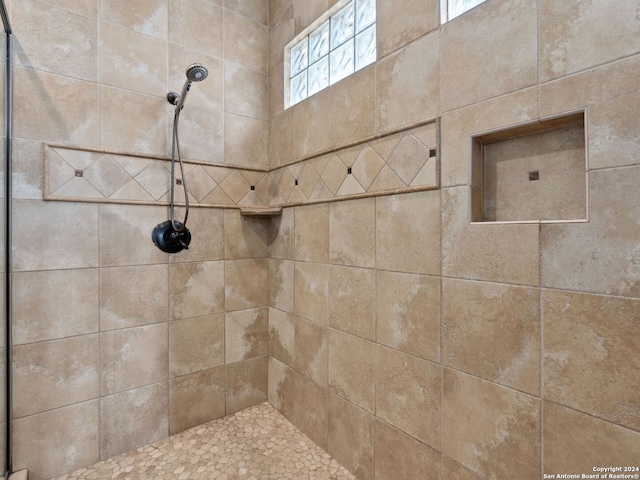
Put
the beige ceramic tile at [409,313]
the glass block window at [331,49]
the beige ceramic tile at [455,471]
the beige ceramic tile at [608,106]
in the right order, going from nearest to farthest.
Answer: the beige ceramic tile at [608,106], the beige ceramic tile at [455,471], the beige ceramic tile at [409,313], the glass block window at [331,49]

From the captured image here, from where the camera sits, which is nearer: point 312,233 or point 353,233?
point 353,233

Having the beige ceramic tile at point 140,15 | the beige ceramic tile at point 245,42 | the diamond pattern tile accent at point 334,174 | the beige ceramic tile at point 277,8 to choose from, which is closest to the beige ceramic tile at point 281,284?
the diamond pattern tile accent at point 334,174

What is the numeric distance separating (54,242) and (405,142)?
5.19ft

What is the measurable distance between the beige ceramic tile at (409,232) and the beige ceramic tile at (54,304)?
1.36 meters

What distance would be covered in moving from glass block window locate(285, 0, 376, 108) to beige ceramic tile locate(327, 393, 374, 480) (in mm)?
1583

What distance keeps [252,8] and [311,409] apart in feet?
→ 7.84

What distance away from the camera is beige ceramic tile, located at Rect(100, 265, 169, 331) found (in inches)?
61.9

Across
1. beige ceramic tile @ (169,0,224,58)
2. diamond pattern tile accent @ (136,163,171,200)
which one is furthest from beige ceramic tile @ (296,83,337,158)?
diamond pattern tile accent @ (136,163,171,200)

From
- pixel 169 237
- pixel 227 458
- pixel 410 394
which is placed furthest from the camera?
pixel 169 237

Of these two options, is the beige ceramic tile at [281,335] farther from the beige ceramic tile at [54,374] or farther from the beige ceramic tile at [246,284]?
the beige ceramic tile at [54,374]

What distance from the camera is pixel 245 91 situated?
1989 mm

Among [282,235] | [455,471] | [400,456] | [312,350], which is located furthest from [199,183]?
[455,471]

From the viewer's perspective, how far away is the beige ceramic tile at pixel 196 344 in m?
1.76

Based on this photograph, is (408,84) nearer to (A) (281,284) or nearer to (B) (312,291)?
(B) (312,291)
